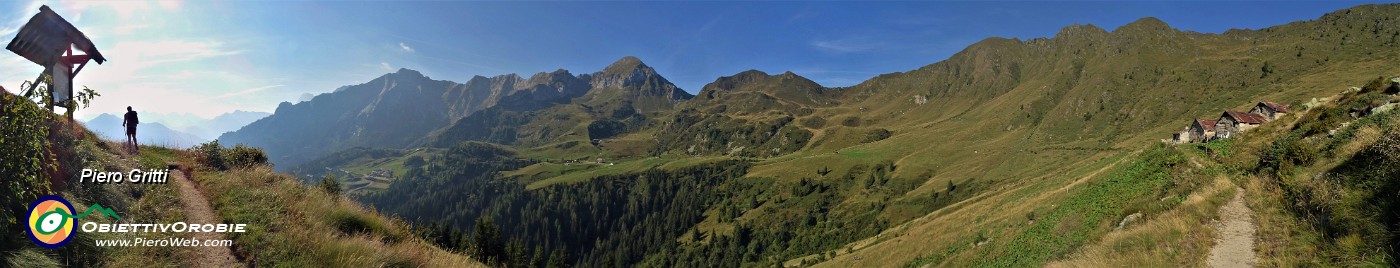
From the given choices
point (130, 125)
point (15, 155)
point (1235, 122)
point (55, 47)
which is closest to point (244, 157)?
point (130, 125)

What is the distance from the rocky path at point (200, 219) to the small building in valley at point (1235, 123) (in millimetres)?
78457

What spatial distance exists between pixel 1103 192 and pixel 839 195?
178293 mm

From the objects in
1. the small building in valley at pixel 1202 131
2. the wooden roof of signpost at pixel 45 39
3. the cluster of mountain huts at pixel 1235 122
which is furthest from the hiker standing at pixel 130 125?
the small building in valley at pixel 1202 131

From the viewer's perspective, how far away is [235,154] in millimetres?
20969

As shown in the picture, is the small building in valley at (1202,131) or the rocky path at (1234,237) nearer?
the rocky path at (1234,237)

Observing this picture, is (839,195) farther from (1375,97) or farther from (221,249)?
(221,249)

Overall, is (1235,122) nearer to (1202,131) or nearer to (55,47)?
(1202,131)

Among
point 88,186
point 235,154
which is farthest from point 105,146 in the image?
point 88,186

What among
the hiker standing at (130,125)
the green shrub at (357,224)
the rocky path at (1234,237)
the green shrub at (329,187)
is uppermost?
the hiker standing at (130,125)

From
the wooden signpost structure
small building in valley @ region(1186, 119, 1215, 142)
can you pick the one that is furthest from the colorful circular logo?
small building in valley @ region(1186, 119, 1215, 142)

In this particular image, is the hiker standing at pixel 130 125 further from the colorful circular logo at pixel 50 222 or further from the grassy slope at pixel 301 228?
the colorful circular logo at pixel 50 222

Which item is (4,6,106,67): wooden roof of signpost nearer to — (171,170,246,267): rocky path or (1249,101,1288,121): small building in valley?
(171,170,246,267): rocky path

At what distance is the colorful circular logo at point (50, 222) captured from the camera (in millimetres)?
8344

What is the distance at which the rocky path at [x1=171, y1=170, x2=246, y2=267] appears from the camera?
9.55 metres
